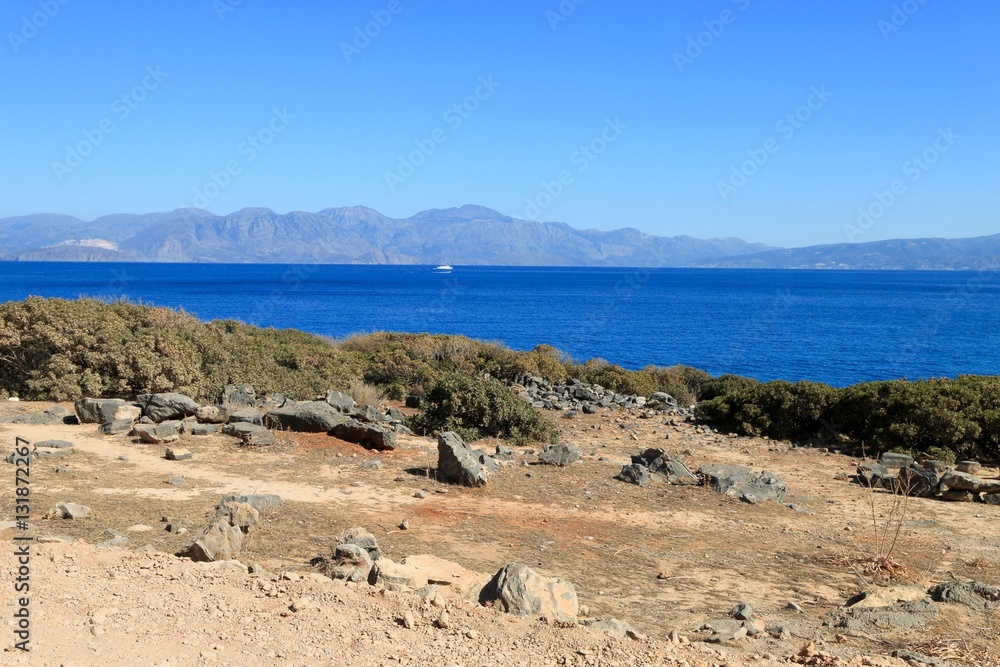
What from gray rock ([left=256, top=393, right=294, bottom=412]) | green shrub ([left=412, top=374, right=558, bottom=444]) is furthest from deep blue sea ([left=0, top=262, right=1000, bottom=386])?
green shrub ([left=412, top=374, right=558, bottom=444])

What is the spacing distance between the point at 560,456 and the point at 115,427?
8453mm

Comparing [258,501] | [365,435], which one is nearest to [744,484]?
[365,435]

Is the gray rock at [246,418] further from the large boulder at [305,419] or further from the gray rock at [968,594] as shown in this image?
the gray rock at [968,594]

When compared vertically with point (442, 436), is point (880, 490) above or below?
below

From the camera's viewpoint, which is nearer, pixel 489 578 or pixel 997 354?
pixel 489 578

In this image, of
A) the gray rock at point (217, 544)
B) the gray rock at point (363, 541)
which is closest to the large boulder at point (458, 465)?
the gray rock at point (363, 541)

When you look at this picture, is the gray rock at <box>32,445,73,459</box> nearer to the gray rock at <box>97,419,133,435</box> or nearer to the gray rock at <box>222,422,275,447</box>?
the gray rock at <box>97,419,133,435</box>

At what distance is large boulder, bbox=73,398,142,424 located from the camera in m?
15.1

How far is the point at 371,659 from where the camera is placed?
5.49 meters

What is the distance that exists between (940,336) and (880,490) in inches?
2379

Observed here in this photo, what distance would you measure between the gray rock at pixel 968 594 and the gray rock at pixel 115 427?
1347cm

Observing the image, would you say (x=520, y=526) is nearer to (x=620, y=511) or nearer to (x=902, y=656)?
(x=620, y=511)

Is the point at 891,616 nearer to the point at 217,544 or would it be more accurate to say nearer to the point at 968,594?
the point at 968,594

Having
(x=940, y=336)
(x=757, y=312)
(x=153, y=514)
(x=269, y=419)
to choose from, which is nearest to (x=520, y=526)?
(x=153, y=514)
